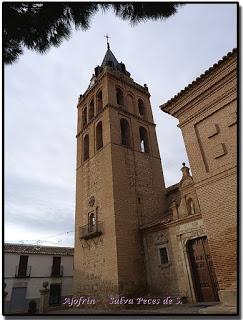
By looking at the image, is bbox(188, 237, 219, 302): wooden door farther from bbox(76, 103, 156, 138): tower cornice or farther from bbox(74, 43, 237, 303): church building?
bbox(76, 103, 156, 138): tower cornice

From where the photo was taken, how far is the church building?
19.6 ft

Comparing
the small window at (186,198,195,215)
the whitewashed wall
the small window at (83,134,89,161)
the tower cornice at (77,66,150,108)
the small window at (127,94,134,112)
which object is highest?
the tower cornice at (77,66,150,108)

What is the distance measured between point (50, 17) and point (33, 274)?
69.7ft

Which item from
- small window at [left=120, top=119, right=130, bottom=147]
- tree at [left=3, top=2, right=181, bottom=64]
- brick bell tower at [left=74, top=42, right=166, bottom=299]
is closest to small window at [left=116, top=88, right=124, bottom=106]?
brick bell tower at [left=74, top=42, right=166, bottom=299]

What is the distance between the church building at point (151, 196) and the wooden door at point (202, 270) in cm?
4

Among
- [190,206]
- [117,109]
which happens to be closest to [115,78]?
[117,109]

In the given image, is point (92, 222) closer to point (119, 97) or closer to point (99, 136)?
point (99, 136)

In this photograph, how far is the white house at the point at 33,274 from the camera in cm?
2019

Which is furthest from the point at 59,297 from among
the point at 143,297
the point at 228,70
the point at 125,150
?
the point at 228,70

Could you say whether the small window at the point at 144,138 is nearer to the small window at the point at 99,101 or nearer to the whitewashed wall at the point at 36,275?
the small window at the point at 99,101

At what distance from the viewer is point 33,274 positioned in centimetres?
2147

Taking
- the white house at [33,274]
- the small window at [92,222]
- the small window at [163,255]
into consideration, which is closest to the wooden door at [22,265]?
the white house at [33,274]

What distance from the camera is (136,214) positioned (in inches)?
588

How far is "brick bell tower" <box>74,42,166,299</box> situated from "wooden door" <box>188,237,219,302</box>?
2824mm
